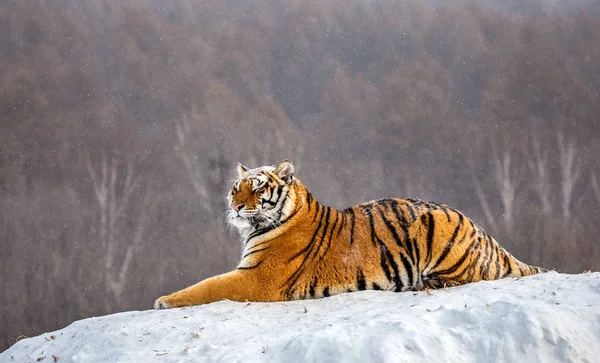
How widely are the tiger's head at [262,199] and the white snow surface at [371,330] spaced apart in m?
1.03

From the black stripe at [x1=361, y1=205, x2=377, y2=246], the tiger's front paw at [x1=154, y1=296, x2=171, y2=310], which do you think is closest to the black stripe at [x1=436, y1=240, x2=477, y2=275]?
the black stripe at [x1=361, y1=205, x2=377, y2=246]

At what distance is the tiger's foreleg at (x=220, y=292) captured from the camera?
6.02 meters

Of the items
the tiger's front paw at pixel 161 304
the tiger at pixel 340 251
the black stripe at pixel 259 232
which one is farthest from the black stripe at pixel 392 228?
the tiger's front paw at pixel 161 304

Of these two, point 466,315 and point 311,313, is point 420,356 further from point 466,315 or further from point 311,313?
point 311,313

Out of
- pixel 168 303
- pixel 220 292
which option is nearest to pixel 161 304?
pixel 168 303

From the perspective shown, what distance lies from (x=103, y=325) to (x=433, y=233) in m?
3.34

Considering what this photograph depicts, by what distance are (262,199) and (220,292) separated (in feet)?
3.61

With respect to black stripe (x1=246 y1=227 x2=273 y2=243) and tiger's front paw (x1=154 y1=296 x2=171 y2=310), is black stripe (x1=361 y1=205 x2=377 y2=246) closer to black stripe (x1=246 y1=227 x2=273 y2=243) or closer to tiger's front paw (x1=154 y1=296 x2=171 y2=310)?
black stripe (x1=246 y1=227 x2=273 y2=243)

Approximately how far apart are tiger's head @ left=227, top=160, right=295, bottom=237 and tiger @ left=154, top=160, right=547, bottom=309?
11 millimetres

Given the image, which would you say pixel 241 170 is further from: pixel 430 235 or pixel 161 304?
pixel 430 235

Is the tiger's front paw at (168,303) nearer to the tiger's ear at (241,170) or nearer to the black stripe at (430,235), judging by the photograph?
the tiger's ear at (241,170)

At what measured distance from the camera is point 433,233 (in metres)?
6.22

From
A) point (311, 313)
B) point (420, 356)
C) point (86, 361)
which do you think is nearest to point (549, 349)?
point (420, 356)

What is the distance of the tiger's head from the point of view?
21.4 feet
